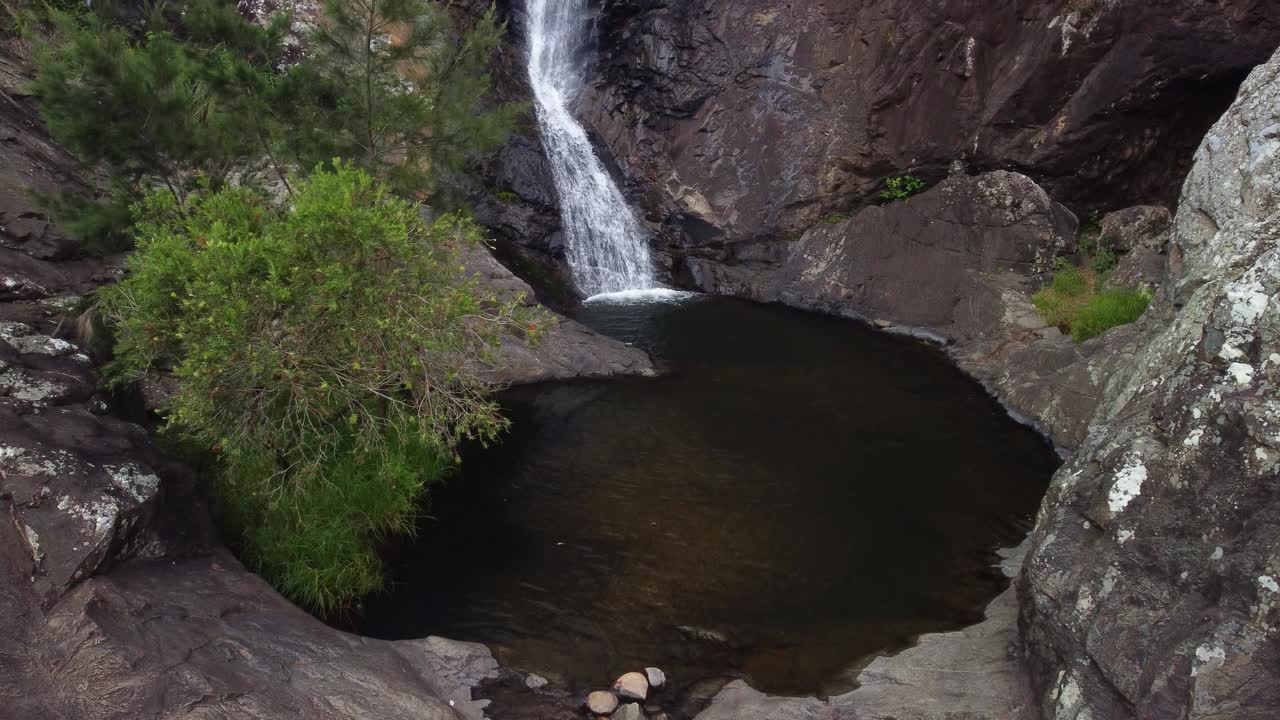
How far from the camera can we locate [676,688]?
7.94 meters

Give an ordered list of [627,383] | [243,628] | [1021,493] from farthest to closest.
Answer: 1. [627,383]
2. [1021,493]
3. [243,628]

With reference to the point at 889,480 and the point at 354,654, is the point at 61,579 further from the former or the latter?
the point at 889,480

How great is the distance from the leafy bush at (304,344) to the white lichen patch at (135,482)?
0.72 meters

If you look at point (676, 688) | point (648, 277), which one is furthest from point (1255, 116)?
point (648, 277)

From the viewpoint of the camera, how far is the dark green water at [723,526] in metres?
8.72

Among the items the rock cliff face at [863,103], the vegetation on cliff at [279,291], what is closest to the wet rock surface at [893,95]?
the rock cliff face at [863,103]

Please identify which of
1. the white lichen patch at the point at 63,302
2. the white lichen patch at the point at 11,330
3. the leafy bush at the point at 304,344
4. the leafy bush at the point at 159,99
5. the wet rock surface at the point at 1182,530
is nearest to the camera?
the wet rock surface at the point at 1182,530

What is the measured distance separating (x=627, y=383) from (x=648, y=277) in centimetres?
965

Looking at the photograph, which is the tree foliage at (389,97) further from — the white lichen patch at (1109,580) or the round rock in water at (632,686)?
the white lichen patch at (1109,580)

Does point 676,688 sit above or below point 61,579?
below

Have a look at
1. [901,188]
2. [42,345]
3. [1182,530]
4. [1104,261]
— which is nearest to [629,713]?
[1182,530]

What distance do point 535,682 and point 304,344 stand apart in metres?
4.15

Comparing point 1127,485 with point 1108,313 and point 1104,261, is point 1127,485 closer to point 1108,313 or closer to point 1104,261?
point 1108,313

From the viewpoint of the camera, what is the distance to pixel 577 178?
2608 centimetres
